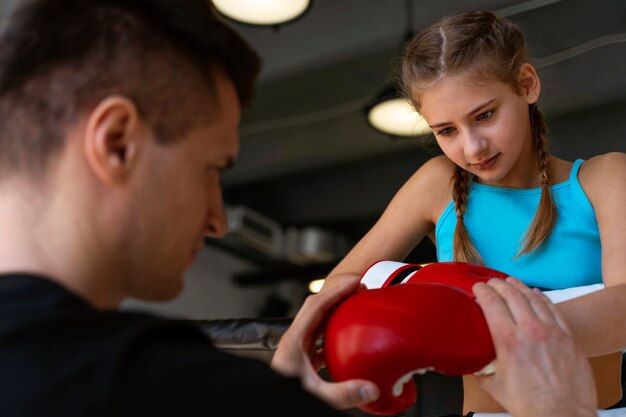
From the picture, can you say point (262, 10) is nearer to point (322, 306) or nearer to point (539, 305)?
point (322, 306)

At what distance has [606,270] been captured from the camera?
129 centimetres

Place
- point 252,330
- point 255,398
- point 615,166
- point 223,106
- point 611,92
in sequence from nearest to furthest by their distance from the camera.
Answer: point 255,398 → point 223,106 → point 615,166 → point 252,330 → point 611,92

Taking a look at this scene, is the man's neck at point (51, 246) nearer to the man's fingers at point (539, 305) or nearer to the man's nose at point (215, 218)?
the man's nose at point (215, 218)

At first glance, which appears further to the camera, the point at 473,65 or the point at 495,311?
the point at 473,65

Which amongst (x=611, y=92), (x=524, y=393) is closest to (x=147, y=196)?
(x=524, y=393)

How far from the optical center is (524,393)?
2.85 ft

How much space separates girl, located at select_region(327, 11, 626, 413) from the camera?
139 cm

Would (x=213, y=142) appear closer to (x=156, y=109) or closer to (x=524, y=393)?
(x=156, y=109)

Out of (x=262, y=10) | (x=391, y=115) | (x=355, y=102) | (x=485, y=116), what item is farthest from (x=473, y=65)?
(x=355, y=102)

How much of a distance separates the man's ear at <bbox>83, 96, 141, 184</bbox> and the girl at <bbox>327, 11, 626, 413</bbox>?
87 centimetres

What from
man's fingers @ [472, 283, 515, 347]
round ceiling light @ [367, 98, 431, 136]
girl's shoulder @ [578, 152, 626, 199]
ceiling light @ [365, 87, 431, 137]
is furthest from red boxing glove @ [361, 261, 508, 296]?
round ceiling light @ [367, 98, 431, 136]

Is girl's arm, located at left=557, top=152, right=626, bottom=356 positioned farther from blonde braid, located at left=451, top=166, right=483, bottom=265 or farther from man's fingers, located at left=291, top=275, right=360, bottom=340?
man's fingers, located at left=291, top=275, right=360, bottom=340

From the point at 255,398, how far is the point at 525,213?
3.73 ft

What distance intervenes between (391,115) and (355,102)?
1271mm
